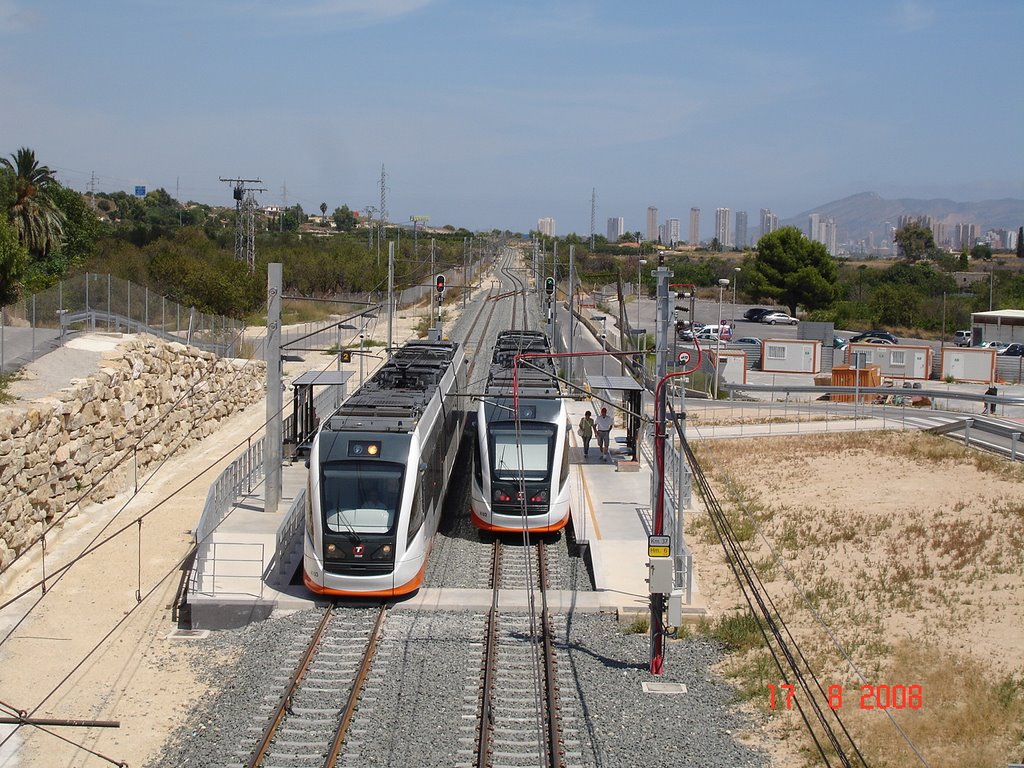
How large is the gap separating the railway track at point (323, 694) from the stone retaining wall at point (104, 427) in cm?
748

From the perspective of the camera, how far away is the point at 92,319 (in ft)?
110

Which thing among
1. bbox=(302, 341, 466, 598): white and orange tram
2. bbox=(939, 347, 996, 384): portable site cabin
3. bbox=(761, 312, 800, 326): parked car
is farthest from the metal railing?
bbox=(761, 312, 800, 326): parked car

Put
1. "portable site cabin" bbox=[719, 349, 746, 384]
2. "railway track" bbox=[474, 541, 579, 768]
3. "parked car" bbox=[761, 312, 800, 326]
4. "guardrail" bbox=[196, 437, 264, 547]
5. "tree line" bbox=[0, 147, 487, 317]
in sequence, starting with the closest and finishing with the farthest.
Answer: "railway track" bbox=[474, 541, 579, 768] < "guardrail" bbox=[196, 437, 264, 547] < "tree line" bbox=[0, 147, 487, 317] < "portable site cabin" bbox=[719, 349, 746, 384] < "parked car" bbox=[761, 312, 800, 326]

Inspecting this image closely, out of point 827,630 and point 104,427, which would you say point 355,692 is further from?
point 104,427

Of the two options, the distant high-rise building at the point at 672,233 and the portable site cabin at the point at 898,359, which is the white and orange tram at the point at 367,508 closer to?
the distant high-rise building at the point at 672,233

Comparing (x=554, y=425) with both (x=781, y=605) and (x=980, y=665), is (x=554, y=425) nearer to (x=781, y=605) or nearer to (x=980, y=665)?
(x=781, y=605)

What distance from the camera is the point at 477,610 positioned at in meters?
16.7

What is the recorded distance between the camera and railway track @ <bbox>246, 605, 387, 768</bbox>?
38.3 feet

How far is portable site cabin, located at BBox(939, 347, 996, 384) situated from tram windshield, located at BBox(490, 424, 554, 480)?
38933mm

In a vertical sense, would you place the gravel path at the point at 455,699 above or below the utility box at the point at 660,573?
below

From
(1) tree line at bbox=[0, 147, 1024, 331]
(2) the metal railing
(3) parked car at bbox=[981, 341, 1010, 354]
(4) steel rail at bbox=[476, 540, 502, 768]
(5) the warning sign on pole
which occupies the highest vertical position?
(1) tree line at bbox=[0, 147, 1024, 331]

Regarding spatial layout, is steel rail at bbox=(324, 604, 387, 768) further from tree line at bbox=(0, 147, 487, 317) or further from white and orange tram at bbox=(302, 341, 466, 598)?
tree line at bbox=(0, 147, 487, 317)

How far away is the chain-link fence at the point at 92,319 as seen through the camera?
2828 cm

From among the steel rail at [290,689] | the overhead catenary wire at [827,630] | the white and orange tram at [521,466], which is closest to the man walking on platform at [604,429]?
the overhead catenary wire at [827,630]
